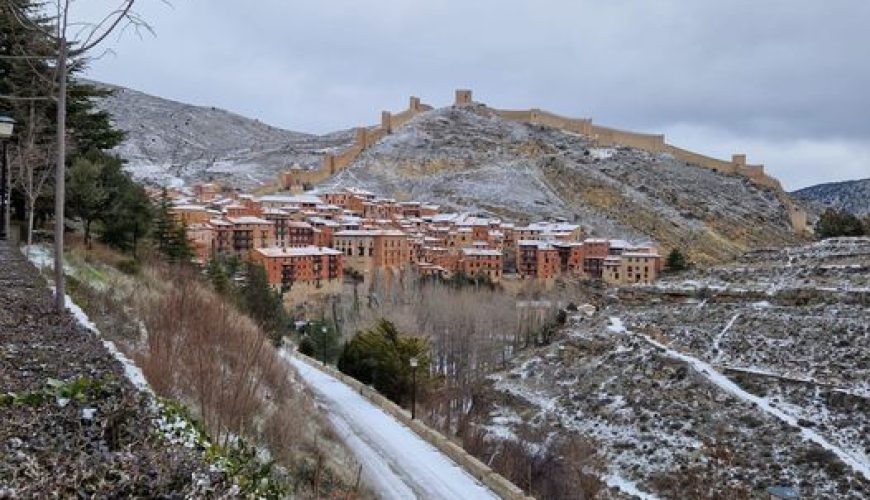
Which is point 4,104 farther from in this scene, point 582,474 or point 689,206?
point 689,206

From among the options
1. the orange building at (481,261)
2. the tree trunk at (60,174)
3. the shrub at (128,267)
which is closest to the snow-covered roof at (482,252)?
the orange building at (481,261)

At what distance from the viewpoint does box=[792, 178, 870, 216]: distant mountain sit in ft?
427

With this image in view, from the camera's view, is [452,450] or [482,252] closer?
[452,450]

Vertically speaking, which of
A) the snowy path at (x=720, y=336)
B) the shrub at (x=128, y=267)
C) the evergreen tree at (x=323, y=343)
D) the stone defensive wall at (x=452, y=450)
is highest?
the shrub at (x=128, y=267)

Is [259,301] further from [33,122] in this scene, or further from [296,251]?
[296,251]

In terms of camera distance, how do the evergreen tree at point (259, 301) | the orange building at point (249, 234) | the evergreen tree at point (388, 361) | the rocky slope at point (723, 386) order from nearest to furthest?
the rocky slope at point (723, 386) → the evergreen tree at point (388, 361) → the evergreen tree at point (259, 301) → the orange building at point (249, 234)

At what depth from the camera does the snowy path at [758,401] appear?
15922mm

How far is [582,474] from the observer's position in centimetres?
1669

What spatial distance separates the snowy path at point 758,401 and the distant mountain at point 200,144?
69.8m

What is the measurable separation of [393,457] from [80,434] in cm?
997

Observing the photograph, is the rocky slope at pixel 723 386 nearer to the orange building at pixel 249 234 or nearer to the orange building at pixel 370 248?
the orange building at pixel 370 248

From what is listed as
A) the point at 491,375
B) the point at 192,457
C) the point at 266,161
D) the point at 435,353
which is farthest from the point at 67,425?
the point at 266,161

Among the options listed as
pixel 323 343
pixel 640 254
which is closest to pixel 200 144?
pixel 640 254

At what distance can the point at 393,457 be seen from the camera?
13.3 meters
